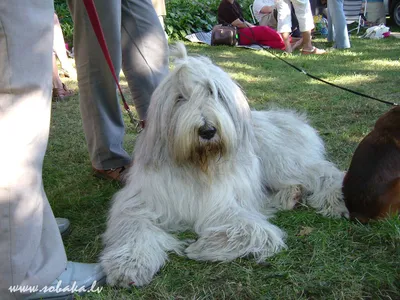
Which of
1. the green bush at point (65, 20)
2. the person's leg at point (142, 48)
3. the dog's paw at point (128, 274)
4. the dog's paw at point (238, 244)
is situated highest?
the person's leg at point (142, 48)

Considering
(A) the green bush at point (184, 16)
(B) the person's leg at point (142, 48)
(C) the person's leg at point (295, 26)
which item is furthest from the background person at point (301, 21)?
(B) the person's leg at point (142, 48)

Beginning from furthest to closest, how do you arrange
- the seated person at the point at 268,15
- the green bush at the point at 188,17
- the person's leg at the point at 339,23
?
the green bush at the point at 188,17, the seated person at the point at 268,15, the person's leg at the point at 339,23

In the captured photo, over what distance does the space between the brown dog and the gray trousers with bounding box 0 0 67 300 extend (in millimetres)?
1791

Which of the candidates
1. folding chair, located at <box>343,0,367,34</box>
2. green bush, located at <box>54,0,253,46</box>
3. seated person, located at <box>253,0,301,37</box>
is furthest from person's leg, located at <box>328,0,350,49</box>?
folding chair, located at <box>343,0,367,34</box>

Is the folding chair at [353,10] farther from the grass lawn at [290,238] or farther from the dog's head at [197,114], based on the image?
the dog's head at [197,114]

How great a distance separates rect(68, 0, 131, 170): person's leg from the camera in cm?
→ 340

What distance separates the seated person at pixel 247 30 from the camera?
10.7m

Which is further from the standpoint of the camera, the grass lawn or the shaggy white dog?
the shaggy white dog

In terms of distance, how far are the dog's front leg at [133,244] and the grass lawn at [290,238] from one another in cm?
6

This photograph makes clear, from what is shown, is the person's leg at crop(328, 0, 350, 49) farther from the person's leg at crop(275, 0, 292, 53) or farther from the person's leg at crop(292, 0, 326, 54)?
the person's leg at crop(275, 0, 292, 53)

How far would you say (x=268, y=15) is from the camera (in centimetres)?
1184

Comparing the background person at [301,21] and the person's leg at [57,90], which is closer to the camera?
the person's leg at [57,90]

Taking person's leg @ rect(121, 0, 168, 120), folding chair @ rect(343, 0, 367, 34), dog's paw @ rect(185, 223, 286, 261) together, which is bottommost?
folding chair @ rect(343, 0, 367, 34)

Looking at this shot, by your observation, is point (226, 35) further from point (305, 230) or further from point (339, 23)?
point (305, 230)
